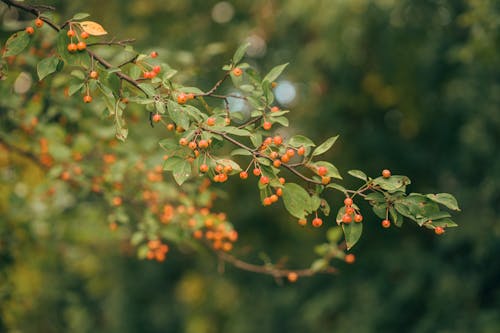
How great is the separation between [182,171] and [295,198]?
292 mm

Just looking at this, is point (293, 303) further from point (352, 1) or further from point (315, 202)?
point (315, 202)

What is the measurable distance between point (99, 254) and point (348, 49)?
3.71 meters

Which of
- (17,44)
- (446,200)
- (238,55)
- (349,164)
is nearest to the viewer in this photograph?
(446,200)

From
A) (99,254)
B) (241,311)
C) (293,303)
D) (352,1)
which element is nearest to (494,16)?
(352,1)

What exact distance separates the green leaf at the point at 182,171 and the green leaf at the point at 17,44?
50cm

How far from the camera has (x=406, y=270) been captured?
397 centimetres

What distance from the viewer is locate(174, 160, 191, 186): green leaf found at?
1227mm

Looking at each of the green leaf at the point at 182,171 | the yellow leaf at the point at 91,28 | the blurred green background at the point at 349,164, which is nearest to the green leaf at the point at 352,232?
the green leaf at the point at 182,171

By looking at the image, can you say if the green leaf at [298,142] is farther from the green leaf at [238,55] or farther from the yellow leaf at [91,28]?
the yellow leaf at [91,28]

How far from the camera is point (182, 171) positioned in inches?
49.1

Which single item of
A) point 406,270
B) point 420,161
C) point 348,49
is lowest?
point 406,270

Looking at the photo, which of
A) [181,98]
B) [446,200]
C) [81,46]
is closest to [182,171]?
[181,98]

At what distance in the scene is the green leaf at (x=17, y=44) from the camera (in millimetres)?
1262

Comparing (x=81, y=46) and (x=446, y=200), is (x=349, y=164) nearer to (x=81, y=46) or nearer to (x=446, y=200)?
(x=446, y=200)
